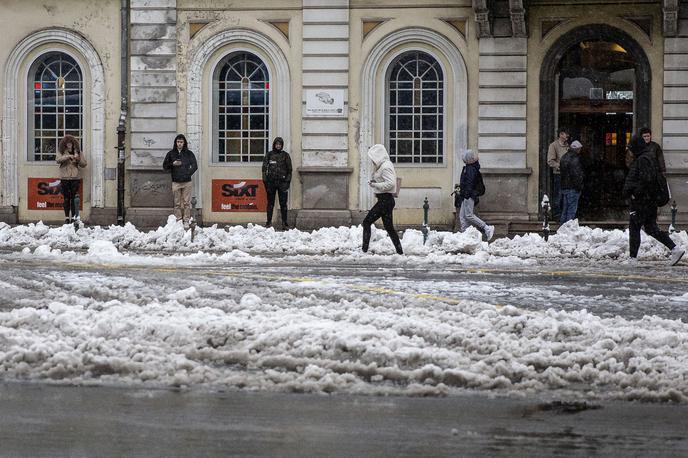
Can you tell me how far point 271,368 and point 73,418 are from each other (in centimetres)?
181

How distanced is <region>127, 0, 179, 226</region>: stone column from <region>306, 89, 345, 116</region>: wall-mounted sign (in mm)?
2532

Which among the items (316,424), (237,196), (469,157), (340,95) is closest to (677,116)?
(469,157)

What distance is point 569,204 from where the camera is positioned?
24.4 m

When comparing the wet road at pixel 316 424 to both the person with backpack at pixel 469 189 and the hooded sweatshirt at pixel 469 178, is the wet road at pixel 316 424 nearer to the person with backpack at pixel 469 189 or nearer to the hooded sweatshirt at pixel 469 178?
the person with backpack at pixel 469 189

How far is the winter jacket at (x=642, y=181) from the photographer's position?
17.9 meters

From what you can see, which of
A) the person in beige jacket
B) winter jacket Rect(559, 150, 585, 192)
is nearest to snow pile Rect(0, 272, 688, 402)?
winter jacket Rect(559, 150, 585, 192)

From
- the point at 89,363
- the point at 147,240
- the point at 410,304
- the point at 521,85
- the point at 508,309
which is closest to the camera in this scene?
the point at 89,363

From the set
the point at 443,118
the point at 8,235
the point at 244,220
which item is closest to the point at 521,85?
the point at 443,118

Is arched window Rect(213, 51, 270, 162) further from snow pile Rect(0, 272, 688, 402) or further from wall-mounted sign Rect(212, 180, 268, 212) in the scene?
snow pile Rect(0, 272, 688, 402)

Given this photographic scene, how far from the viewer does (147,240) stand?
22750mm

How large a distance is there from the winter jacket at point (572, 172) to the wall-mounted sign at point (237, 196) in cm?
624

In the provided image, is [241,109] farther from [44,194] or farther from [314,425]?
[314,425]

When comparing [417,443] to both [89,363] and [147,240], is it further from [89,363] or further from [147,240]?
[147,240]

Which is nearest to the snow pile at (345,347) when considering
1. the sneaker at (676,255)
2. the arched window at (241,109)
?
the sneaker at (676,255)
